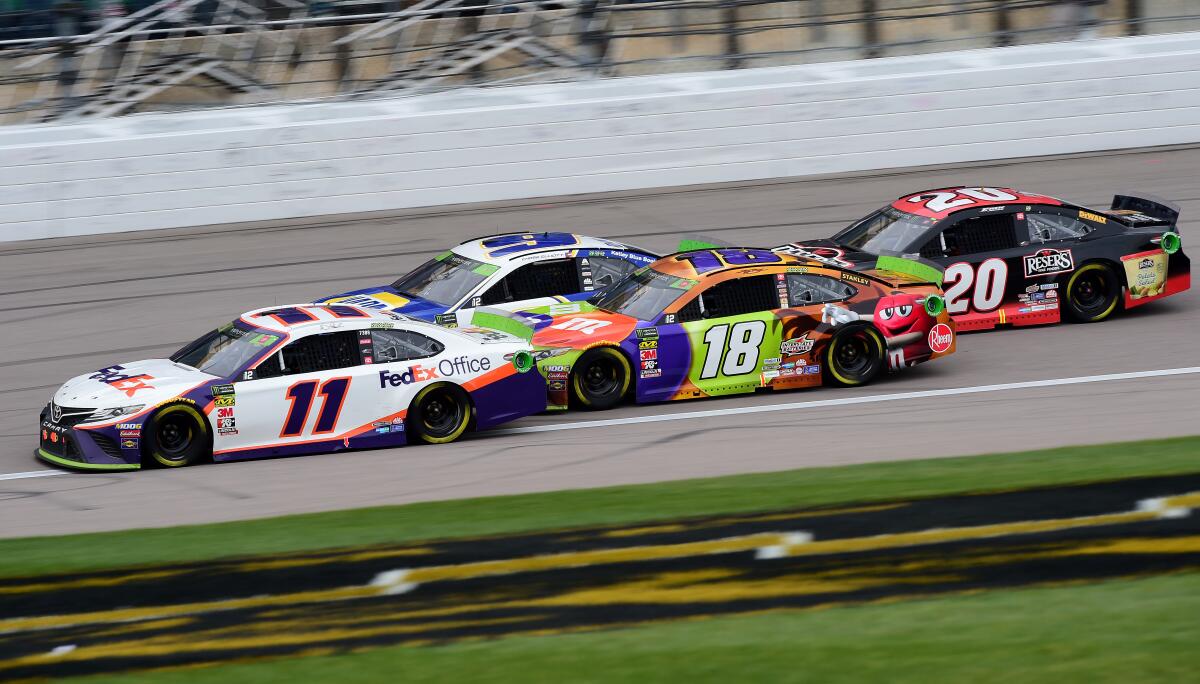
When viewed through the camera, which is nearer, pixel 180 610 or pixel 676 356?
pixel 180 610

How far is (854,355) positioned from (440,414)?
3767 mm

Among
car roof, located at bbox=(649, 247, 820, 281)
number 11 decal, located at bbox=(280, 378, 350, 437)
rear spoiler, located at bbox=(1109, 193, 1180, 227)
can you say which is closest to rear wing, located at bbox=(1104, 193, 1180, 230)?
rear spoiler, located at bbox=(1109, 193, 1180, 227)

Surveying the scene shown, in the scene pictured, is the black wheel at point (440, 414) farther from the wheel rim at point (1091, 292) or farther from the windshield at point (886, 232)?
the wheel rim at point (1091, 292)

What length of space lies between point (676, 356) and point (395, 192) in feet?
29.7

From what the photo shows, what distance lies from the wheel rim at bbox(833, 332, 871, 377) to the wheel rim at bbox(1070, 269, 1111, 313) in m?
2.87

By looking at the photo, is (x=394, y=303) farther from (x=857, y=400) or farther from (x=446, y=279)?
(x=857, y=400)

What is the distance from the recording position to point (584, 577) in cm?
809

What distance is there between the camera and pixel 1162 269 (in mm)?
14750

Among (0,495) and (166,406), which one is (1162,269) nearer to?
(166,406)

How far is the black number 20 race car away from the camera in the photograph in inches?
567

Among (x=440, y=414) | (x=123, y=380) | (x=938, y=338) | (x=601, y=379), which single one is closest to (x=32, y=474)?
(x=123, y=380)

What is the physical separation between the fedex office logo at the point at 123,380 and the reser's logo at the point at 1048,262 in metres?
8.29

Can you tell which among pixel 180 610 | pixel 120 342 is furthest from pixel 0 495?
pixel 120 342

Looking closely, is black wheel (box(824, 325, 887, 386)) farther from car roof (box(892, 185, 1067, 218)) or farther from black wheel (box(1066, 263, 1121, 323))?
black wheel (box(1066, 263, 1121, 323))
